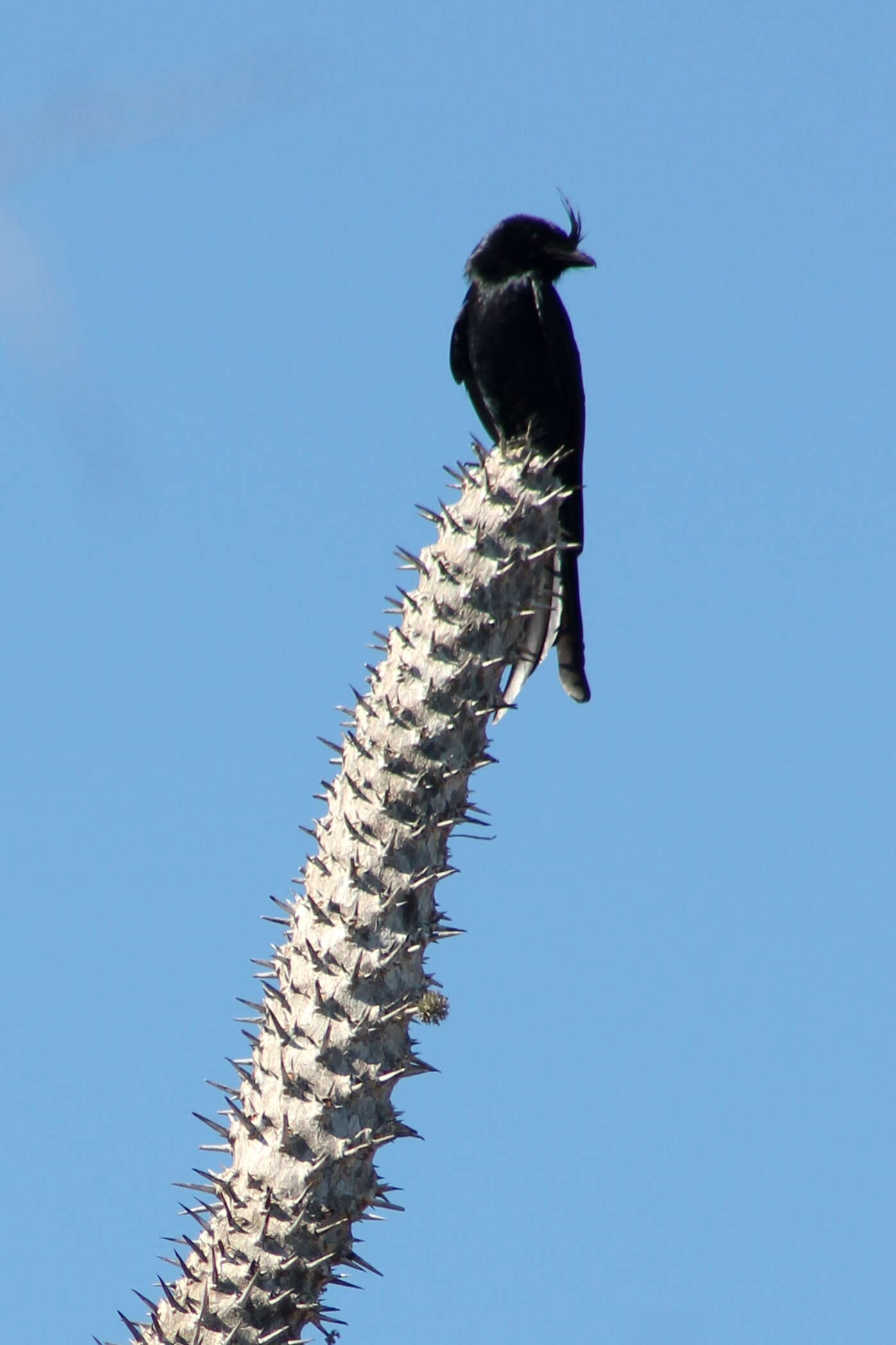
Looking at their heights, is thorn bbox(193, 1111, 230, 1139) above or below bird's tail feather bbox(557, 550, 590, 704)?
below

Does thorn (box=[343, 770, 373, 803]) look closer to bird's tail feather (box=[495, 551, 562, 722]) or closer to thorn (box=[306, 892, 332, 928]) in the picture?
thorn (box=[306, 892, 332, 928])

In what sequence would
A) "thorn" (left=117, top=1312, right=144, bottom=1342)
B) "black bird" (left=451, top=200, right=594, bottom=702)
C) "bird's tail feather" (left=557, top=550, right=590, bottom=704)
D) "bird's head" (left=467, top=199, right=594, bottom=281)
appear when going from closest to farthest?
"thorn" (left=117, top=1312, right=144, bottom=1342) < "bird's tail feather" (left=557, top=550, right=590, bottom=704) < "black bird" (left=451, top=200, right=594, bottom=702) < "bird's head" (left=467, top=199, right=594, bottom=281)

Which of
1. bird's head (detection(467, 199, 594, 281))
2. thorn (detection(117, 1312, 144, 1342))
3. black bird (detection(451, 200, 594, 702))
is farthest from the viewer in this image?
bird's head (detection(467, 199, 594, 281))

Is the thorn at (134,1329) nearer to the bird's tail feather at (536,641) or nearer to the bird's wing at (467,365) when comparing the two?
the bird's tail feather at (536,641)

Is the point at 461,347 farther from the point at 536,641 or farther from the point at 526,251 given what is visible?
the point at 536,641

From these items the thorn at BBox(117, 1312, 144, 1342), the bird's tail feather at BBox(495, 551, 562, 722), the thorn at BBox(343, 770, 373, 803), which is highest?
the bird's tail feather at BBox(495, 551, 562, 722)

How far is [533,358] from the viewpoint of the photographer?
22.5 feet

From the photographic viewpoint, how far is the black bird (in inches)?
248

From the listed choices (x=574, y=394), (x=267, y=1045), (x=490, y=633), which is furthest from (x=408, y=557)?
(x=574, y=394)

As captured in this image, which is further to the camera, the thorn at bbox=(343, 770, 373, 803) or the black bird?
the black bird

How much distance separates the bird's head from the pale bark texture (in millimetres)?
3084

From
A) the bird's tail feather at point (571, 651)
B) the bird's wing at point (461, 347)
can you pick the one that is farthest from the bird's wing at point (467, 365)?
the bird's tail feather at point (571, 651)

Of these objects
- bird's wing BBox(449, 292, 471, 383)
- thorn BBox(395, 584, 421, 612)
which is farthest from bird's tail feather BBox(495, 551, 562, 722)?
bird's wing BBox(449, 292, 471, 383)

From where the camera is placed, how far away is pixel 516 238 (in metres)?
7.34
